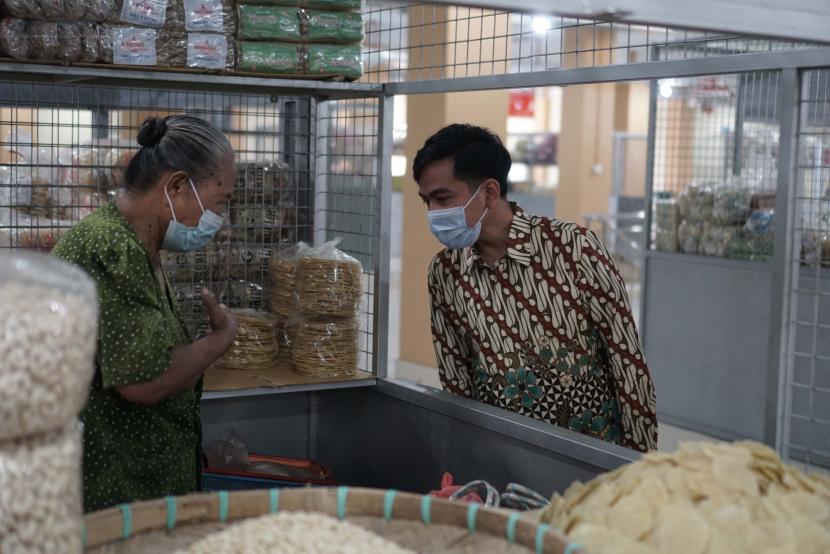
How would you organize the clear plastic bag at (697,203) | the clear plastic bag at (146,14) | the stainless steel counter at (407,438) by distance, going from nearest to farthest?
the stainless steel counter at (407,438)
the clear plastic bag at (146,14)
the clear plastic bag at (697,203)

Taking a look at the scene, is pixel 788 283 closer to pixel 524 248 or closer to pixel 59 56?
pixel 524 248

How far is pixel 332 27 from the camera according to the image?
321cm

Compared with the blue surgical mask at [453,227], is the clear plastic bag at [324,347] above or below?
below

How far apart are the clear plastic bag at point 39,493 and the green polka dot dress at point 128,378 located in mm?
1015

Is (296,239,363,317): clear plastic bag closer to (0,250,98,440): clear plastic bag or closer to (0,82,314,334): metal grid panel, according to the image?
(0,82,314,334): metal grid panel

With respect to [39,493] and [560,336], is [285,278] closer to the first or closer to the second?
[560,336]

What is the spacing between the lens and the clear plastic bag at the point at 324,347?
3275mm

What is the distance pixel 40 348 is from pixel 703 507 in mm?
1007

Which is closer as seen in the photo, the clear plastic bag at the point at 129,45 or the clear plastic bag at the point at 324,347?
the clear plastic bag at the point at 129,45

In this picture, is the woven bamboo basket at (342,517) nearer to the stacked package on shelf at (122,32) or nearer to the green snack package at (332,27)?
the stacked package on shelf at (122,32)

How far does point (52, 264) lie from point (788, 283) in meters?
1.43

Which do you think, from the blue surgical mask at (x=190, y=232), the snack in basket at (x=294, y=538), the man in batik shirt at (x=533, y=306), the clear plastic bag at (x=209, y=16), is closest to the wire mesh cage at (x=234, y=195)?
the clear plastic bag at (x=209, y=16)

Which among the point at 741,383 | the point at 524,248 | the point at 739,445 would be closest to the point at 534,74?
the point at 524,248

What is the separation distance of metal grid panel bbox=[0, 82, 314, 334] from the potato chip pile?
215cm
